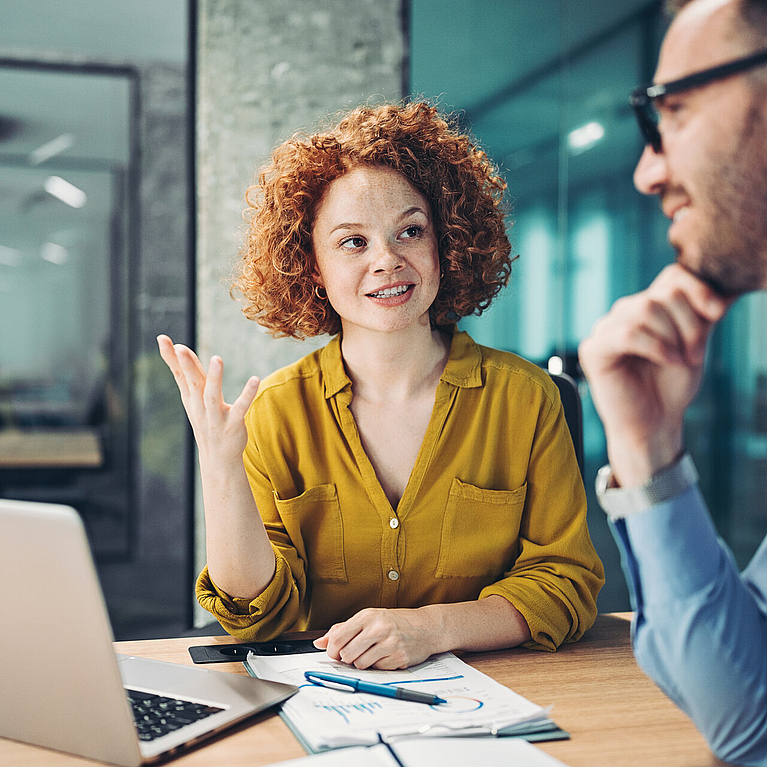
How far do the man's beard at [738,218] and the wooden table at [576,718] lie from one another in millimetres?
473

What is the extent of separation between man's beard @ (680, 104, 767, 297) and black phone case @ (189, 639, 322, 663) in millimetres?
730

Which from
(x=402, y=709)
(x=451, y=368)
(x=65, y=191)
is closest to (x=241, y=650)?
(x=402, y=709)

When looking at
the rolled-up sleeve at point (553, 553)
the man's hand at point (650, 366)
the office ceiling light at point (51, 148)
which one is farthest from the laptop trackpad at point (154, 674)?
the office ceiling light at point (51, 148)

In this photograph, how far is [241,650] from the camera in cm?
114

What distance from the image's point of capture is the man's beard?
0.73 m

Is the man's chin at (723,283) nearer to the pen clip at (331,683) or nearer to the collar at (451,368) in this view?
the pen clip at (331,683)

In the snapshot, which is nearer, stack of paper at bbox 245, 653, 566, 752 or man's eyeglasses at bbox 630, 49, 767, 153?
man's eyeglasses at bbox 630, 49, 767, 153

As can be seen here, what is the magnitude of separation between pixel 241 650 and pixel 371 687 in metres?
0.25

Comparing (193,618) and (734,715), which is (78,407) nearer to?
(193,618)

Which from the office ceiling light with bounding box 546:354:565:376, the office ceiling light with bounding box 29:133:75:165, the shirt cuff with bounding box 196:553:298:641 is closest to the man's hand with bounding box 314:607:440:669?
the shirt cuff with bounding box 196:553:298:641

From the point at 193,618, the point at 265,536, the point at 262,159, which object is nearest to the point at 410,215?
the point at 265,536

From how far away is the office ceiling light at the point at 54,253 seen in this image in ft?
10.3

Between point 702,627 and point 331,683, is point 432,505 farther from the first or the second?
point 702,627

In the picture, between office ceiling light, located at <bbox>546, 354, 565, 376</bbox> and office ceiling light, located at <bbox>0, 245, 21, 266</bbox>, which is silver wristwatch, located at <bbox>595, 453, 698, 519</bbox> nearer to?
office ceiling light, located at <bbox>546, 354, 565, 376</bbox>
